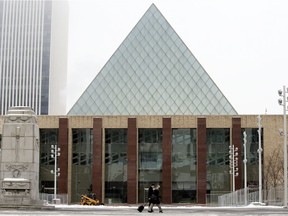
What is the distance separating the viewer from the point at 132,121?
71812mm

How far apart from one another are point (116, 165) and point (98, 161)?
7.15 feet

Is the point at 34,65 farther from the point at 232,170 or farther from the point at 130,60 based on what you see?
the point at 232,170

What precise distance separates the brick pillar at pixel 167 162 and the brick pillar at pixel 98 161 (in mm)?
6943

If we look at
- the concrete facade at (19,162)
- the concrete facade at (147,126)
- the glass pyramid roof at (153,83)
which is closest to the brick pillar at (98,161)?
the concrete facade at (147,126)

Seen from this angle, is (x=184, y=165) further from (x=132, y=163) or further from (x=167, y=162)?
(x=132, y=163)

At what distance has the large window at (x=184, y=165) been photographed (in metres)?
70.9

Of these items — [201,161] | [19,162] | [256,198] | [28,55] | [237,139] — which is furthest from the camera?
[28,55]

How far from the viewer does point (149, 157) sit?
72.2 m

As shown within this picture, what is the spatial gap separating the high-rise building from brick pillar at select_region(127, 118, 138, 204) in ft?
290

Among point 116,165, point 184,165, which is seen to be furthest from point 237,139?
point 116,165

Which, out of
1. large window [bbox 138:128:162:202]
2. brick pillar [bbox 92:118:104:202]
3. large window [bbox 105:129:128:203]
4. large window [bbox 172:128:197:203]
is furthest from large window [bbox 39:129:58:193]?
large window [bbox 172:128:197:203]

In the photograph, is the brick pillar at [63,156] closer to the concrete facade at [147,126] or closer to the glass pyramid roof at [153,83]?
the concrete facade at [147,126]

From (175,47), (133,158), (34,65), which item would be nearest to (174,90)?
(175,47)

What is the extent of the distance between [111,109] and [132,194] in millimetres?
12304
